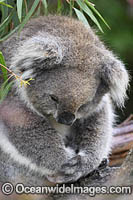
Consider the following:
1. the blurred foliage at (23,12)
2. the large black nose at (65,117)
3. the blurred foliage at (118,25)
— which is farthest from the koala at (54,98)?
the blurred foliage at (118,25)

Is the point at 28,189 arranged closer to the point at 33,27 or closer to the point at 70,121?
the point at 70,121

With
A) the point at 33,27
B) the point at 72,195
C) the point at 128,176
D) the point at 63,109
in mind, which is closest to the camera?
the point at 128,176

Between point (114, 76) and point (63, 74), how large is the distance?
488 millimetres

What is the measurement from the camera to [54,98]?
10.1 ft

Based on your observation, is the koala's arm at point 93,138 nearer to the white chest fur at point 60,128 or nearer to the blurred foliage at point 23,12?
the white chest fur at point 60,128

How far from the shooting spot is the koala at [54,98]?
3109mm

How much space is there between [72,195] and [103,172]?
35 cm

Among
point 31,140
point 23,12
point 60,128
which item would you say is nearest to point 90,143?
point 60,128

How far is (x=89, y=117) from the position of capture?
3.56m

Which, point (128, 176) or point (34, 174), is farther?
point (34, 174)

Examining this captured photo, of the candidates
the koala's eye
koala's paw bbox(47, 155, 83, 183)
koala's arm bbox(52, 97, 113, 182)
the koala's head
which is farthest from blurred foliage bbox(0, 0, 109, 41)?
koala's paw bbox(47, 155, 83, 183)

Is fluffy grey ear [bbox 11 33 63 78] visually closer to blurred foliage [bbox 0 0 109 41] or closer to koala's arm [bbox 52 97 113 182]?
blurred foliage [bbox 0 0 109 41]

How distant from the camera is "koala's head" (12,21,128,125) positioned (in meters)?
3.04

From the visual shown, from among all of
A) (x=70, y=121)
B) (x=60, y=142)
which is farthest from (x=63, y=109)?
(x=60, y=142)
